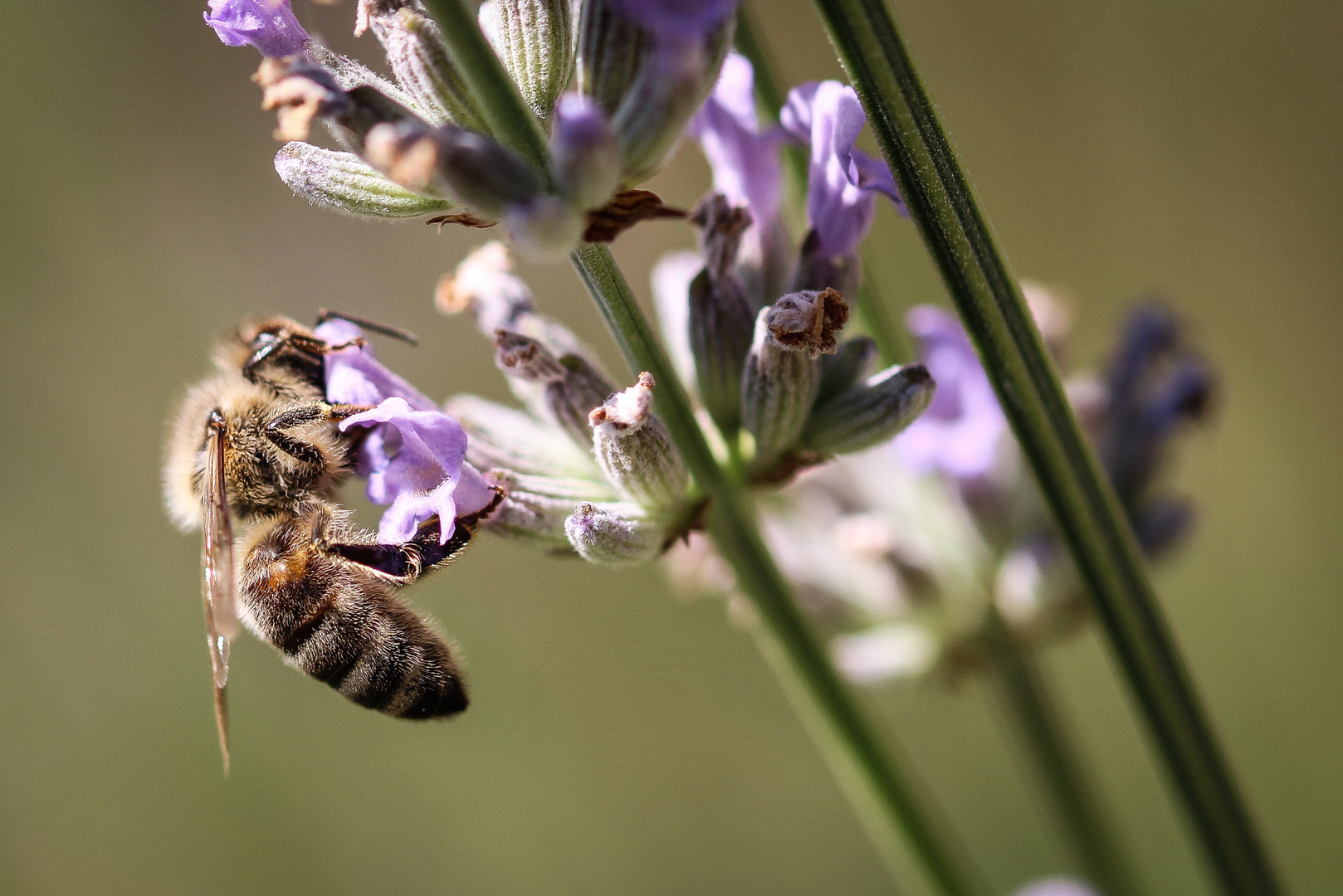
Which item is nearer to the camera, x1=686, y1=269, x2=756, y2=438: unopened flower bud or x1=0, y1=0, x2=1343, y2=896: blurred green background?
x1=686, y1=269, x2=756, y2=438: unopened flower bud

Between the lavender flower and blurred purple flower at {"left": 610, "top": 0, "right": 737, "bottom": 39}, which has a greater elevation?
blurred purple flower at {"left": 610, "top": 0, "right": 737, "bottom": 39}

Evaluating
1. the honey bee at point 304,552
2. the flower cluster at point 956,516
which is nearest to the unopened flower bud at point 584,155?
the honey bee at point 304,552

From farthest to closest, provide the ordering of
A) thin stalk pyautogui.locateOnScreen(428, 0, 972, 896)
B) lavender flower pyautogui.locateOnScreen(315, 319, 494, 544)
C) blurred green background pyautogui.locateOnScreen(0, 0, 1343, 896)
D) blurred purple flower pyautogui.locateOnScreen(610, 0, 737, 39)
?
blurred green background pyautogui.locateOnScreen(0, 0, 1343, 896), lavender flower pyautogui.locateOnScreen(315, 319, 494, 544), thin stalk pyautogui.locateOnScreen(428, 0, 972, 896), blurred purple flower pyautogui.locateOnScreen(610, 0, 737, 39)

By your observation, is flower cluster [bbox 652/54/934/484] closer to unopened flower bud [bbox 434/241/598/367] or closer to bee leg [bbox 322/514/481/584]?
unopened flower bud [bbox 434/241/598/367]

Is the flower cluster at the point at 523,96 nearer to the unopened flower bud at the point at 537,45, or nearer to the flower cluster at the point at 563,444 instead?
the unopened flower bud at the point at 537,45

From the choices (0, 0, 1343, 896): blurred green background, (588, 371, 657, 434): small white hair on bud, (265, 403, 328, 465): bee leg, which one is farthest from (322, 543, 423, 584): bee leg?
Answer: (0, 0, 1343, 896): blurred green background

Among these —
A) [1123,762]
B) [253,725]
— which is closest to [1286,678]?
[1123,762]
